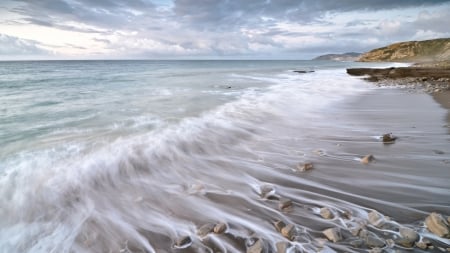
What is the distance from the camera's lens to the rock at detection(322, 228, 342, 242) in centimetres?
284

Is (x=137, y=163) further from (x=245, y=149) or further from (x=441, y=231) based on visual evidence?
(x=441, y=231)

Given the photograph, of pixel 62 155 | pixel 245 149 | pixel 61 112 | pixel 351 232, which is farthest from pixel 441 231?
pixel 61 112

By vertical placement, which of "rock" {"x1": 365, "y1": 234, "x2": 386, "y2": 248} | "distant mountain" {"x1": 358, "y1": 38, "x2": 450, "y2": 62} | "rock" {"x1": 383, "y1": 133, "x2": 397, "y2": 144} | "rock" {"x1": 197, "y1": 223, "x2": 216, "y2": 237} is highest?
"distant mountain" {"x1": 358, "y1": 38, "x2": 450, "y2": 62}

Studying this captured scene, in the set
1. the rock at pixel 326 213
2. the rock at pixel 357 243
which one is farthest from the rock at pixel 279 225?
the rock at pixel 357 243

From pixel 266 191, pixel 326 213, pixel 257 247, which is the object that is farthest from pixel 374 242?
pixel 266 191

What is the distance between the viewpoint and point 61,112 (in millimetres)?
10594

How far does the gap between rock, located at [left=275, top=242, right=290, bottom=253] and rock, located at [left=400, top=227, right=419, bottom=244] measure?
134 cm

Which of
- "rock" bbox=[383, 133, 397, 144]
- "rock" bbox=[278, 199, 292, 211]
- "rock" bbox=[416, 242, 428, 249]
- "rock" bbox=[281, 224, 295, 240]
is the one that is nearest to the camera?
"rock" bbox=[416, 242, 428, 249]

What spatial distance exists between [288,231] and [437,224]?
68.9 inches

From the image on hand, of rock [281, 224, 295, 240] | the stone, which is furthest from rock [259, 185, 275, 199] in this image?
the stone

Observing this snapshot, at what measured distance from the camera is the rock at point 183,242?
115 inches

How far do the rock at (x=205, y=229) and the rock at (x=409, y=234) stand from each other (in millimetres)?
2280

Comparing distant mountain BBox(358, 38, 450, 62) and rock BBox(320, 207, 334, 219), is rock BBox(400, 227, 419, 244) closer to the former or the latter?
rock BBox(320, 207, 334, 219)

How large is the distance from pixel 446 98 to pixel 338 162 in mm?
10193
